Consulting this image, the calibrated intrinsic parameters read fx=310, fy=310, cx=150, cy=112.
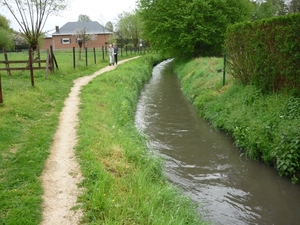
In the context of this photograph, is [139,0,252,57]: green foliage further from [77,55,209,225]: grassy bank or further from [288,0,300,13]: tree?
[288,0,300,13]: tree

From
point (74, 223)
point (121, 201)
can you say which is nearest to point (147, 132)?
point (121, 201)

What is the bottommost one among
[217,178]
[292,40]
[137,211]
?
[217,178]

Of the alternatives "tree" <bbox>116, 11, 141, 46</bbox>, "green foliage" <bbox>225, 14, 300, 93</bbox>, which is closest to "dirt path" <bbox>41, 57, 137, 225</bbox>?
"green foliage" <bbox>225, 14, 300, 93</bbox>

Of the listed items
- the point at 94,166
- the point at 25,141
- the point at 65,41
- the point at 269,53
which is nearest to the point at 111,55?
the point at 269,53

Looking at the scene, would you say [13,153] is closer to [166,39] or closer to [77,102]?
[77,102]

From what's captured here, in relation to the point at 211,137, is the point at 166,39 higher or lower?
higher

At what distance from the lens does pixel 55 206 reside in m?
4.41

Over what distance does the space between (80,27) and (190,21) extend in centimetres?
3217

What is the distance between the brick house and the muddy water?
41.3 meters

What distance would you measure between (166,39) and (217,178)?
19.2 meters

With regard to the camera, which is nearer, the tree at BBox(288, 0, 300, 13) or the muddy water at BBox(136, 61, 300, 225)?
the muddy water at BBox(136, 61, 300, 225)

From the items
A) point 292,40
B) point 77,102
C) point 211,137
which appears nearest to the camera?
point 292,40

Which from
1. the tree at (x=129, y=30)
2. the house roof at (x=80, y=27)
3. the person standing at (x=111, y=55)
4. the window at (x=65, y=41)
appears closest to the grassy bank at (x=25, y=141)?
the person standing at (x=111, y=55)

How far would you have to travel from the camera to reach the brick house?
165 feet
